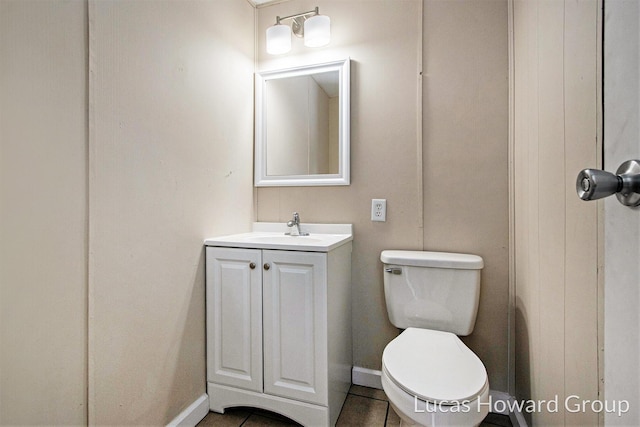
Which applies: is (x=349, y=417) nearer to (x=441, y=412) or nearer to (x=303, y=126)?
(x=441, y=412)

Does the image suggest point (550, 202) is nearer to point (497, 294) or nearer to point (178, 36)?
point (497, 294)

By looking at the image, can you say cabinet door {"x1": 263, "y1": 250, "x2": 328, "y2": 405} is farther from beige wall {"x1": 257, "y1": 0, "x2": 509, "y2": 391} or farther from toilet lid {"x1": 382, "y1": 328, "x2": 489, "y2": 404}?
beige wall {"x1": 257, "y1": 0, "x2": 509, "y2": 391}

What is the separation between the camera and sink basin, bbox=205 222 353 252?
1391 mm

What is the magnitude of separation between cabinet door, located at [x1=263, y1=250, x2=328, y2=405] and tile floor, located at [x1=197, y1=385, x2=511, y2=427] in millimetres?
179

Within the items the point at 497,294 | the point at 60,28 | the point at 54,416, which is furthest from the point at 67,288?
the point at 497,294

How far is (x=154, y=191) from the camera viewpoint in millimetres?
1264

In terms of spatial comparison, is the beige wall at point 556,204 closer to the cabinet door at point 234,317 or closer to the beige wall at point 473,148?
the beige wall at point 473,148

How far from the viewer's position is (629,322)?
465 millimetres

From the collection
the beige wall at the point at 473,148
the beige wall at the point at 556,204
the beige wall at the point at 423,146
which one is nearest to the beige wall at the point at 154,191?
the beige wall at the point at 423,146

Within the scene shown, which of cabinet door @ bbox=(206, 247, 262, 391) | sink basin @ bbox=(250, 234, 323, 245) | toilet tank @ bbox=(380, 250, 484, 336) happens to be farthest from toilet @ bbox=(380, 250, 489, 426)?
cabinet door @ bbox=(206, 247, 262, 391)

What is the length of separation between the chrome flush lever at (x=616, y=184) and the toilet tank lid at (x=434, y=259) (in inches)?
40.7

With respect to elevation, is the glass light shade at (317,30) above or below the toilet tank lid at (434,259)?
above

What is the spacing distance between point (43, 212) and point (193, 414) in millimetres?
1096

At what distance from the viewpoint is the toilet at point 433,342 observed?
3.18ft
